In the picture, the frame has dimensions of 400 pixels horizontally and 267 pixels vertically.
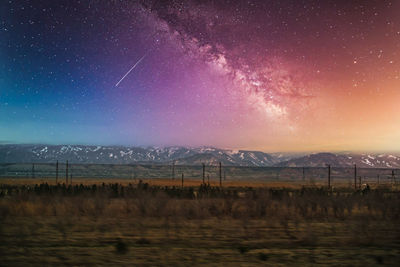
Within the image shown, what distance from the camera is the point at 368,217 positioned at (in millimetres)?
18391

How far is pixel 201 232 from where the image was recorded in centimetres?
1422

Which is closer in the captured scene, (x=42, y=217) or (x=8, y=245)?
(x=8, y=245)

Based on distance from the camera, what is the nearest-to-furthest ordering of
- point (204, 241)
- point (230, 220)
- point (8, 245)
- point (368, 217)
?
point (8, 245) < point (204, 241) < point (230, 220) < point (368, 217)

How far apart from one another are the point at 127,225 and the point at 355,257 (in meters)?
8.38

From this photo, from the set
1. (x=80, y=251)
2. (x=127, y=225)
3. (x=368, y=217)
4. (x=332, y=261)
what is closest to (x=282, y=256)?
(x=332, y=261)

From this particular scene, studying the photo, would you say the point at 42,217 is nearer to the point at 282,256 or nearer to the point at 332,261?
the point at 282,256

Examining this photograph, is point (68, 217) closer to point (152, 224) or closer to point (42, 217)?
point (42, 217)

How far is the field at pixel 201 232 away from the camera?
1062 centimetres

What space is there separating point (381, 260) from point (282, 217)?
7.63m

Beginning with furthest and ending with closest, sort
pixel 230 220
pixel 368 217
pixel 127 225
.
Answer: pixel 368 217 → pixel 230 220 → pixel 127 225

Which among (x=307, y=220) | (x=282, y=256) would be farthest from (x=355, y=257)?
(x=307, y=220)

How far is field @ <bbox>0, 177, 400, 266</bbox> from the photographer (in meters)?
10.6

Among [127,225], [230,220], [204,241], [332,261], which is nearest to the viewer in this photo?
[332,261]

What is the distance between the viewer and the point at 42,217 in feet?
57.7
